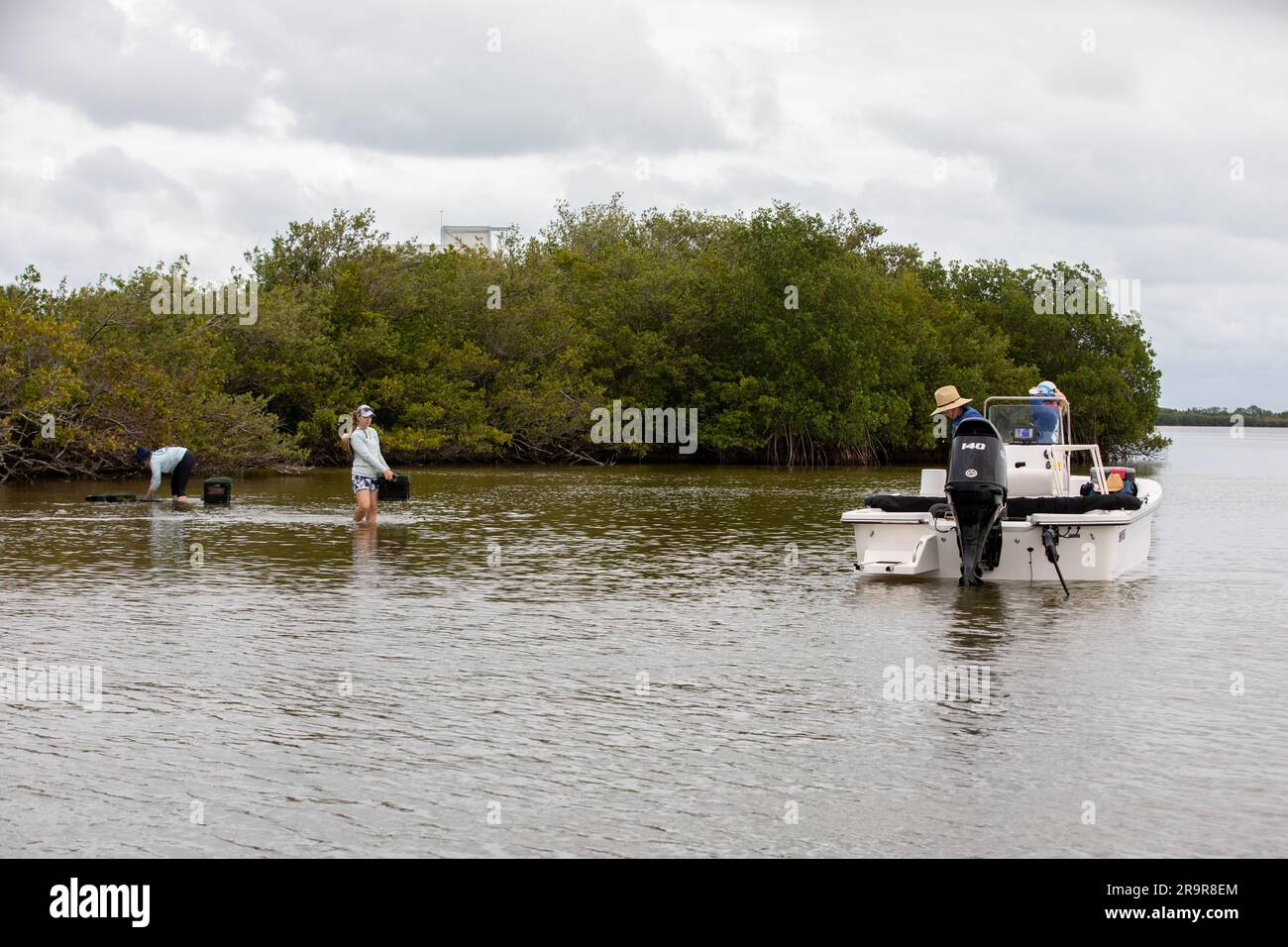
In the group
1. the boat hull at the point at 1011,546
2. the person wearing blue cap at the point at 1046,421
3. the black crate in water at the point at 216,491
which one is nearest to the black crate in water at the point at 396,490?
the black crate in water at the point at 216,491

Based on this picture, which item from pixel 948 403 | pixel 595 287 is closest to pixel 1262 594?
pixel 948 403

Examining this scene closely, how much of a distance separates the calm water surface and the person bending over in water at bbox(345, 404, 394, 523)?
2.98m

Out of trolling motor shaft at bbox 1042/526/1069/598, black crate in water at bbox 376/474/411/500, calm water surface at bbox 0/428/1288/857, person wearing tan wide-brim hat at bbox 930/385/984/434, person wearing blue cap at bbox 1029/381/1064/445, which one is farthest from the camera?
black crate in water at bbox 376/474/411/500

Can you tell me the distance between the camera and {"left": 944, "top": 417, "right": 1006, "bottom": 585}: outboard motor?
1505 centimetres

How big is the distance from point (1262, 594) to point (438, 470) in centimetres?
3736

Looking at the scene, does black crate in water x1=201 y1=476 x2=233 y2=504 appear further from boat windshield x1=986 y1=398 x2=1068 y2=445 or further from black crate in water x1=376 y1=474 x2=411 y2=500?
boat windshield x1=986 y1=398 x2=1068 y2=445

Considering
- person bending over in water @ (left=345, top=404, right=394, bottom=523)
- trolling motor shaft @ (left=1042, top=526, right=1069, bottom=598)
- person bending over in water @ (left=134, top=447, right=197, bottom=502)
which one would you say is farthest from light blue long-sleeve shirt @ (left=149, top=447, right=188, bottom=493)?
trolling motor shaft @ (left=1042, top=526, right=1069, bottom=598)

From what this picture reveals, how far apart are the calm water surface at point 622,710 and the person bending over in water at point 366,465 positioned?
2.98m

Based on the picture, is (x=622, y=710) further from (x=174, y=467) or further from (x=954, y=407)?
(x=174, y=467)

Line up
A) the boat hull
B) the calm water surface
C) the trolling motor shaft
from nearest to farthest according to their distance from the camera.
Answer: the calm water surface < the trolling motor shaft < the boat hull

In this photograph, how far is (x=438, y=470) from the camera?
49750 millimetres

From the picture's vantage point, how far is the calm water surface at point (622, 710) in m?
6.43
